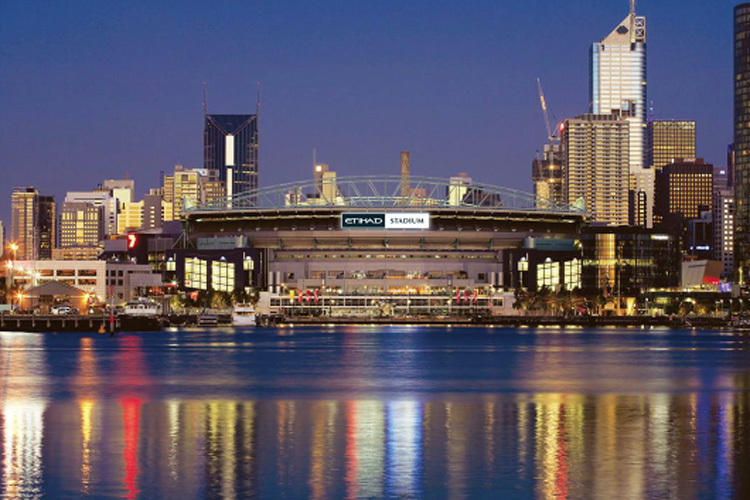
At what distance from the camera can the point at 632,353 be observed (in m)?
119

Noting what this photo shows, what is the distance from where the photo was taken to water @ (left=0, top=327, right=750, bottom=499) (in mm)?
36125

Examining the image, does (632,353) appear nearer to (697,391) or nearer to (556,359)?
(556,359)

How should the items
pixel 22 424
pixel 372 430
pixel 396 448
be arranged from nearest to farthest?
1. pixel 396 448
2. pixel 372 430
3. pixel 22 424

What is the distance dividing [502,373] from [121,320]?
10136 cm

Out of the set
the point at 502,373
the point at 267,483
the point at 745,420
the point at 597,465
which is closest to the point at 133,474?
the point at 267,483

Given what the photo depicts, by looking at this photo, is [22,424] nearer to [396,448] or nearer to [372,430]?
[372,430]

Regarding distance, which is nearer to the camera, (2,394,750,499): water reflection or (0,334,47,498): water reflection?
(2,394,750,499): water reflection

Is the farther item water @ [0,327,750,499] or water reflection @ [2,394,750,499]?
→ water @ [0,327,750,499]

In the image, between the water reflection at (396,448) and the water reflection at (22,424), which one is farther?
the water reflection at (22,424)

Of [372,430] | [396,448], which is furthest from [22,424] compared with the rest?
[396,448]

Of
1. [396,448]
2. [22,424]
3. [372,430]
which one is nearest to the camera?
[396,448]

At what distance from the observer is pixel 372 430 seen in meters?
48.8

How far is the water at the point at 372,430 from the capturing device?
36125 mm

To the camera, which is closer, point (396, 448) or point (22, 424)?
point (396, 448)
